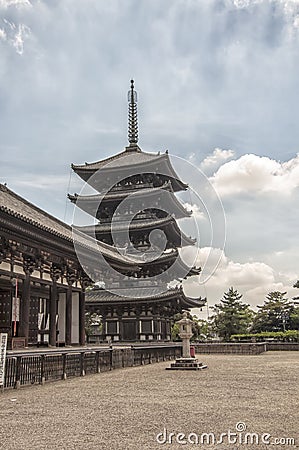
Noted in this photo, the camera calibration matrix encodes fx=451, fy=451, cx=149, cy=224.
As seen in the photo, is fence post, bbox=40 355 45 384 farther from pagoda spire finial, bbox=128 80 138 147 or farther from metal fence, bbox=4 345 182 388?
pagoda spire finial, bbox=128 80 138 147

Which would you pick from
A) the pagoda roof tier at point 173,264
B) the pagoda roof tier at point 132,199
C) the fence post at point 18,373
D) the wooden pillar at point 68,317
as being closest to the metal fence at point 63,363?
the fence post at point 18,373

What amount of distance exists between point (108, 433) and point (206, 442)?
144cm

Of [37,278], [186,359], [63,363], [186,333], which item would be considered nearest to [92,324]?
[186,333]

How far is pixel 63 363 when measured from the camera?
14367mm

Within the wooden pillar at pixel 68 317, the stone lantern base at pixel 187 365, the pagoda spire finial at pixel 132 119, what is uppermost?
the pagoda spire finial at pixel 132 119

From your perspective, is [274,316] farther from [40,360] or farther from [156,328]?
[40,360]

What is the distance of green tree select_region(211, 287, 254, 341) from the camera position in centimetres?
5016

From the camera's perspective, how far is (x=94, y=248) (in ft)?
61.6

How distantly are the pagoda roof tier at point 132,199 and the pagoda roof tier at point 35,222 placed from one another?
13937 millimetres

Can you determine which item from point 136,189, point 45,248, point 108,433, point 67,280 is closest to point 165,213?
point 136,189

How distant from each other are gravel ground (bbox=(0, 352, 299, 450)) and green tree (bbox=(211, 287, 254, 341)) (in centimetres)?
3810

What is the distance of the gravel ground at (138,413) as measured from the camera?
20.0ft

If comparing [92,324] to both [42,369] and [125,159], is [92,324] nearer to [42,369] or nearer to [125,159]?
[125,159]

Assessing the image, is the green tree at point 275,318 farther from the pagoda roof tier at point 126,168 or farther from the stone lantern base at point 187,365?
the stone lantern base at point 187,365
